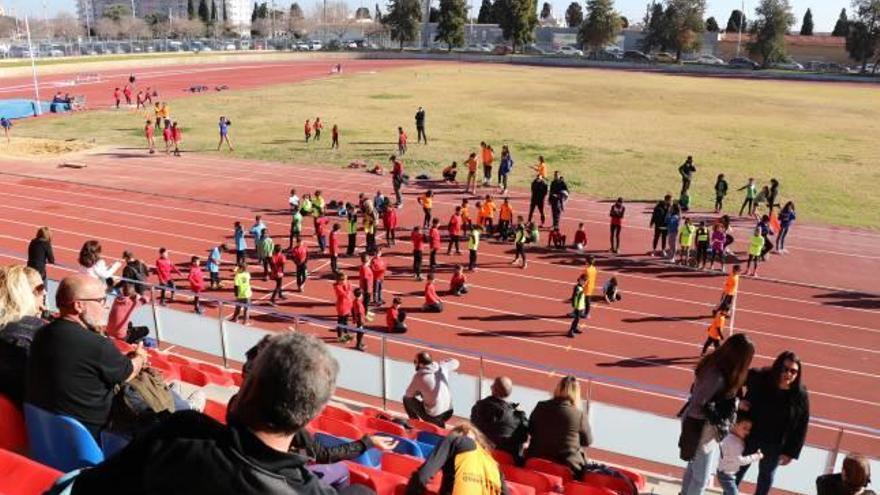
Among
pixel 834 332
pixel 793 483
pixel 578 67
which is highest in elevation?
pixel 578 67

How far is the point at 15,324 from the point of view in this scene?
14.7 ft

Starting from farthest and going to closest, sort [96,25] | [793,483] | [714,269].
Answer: [96,25]
[714,269]
[793,483]

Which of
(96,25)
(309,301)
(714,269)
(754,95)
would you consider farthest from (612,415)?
(96,25)

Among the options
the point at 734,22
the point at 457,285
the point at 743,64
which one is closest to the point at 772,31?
the point at 743,64

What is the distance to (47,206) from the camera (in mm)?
23609

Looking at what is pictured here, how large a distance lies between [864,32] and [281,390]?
100m

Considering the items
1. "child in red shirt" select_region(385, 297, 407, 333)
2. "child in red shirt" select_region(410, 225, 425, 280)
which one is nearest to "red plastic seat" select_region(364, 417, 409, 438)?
"child in red shirt" select_region(385, 297, 407, 333)

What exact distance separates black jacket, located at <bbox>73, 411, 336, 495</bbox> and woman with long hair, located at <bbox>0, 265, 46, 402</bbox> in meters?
2.42

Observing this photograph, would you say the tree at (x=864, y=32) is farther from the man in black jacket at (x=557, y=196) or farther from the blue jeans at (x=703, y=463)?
the blue jeans at (x=703, y=463)

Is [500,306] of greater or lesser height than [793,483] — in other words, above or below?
below

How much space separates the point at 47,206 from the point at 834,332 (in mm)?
22854

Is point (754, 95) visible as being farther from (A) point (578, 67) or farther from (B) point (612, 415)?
(B) point (612, 415)

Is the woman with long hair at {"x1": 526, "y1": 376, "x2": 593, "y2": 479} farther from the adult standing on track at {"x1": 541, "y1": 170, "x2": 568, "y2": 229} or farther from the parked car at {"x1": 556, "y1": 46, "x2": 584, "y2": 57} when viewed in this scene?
the parked car at {"x1": 556, "y1": 46, "x2": 584, "y2": 57}

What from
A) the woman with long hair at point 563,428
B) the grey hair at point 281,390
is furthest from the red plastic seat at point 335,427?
the grey hair at point 281,390
